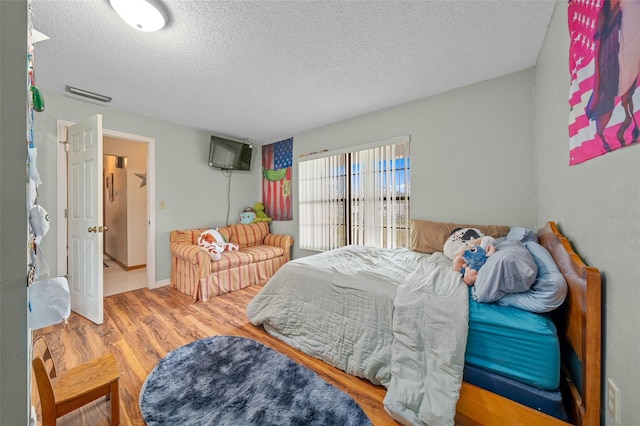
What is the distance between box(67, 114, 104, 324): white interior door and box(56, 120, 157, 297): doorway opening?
0.58 metres

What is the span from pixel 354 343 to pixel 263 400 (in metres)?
0.66

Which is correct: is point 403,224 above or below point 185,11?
below

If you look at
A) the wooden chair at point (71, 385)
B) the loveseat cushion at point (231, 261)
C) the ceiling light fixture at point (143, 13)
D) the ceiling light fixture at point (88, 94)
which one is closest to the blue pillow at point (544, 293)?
the wooden chair at point (71, 385)

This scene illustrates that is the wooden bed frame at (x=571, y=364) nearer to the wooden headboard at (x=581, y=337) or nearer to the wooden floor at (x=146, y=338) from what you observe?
the wooden headboard at (x=581, y=337)

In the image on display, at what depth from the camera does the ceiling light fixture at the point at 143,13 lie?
4.66ft

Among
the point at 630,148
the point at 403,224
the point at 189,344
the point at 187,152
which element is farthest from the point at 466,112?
the point at 187,152

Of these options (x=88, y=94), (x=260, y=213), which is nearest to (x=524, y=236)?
(x=260, y=213)

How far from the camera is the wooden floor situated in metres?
1.37

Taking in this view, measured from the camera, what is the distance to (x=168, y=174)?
11.3 feet

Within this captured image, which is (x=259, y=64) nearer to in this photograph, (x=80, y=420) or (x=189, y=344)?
(x=189, y=344)

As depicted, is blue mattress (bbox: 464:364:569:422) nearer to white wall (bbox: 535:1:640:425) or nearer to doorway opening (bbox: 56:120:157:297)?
white wall (bbox: 535:1:640:425)

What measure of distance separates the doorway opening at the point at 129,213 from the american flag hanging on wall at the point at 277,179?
1866 millimetres

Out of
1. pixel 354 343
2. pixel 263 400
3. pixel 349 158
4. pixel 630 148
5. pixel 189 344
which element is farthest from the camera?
pixel 349 158

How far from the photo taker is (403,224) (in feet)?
10.1
